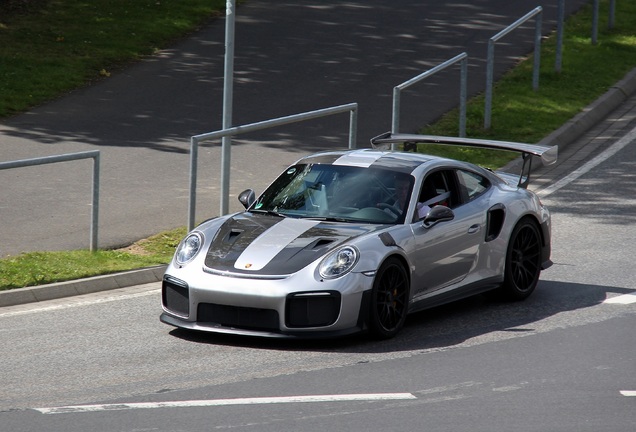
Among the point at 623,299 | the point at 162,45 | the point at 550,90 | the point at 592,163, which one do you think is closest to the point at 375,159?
the point at 623,299

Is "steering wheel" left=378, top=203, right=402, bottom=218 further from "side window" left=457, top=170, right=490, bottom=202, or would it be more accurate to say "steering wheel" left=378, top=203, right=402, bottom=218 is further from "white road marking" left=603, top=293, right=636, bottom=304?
"white road marking" left=603, top=293, right=636, bottom=304

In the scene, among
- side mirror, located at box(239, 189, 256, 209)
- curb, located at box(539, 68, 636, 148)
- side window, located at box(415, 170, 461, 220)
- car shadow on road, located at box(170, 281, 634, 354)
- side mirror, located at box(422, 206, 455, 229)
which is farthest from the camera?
curb, located at box(539, 68, 636, 148)

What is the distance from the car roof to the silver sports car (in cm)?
2

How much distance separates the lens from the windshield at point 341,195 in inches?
402

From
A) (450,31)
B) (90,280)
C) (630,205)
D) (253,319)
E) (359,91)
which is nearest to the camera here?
(253,319)

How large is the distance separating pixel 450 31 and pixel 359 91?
531 centimetres

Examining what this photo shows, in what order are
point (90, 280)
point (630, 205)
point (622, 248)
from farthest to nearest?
point (630, 205) < point (622, 248) < point (90, 280)

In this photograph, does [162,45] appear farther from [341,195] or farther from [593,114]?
[341,195]

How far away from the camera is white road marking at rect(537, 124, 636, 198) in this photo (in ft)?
51.4

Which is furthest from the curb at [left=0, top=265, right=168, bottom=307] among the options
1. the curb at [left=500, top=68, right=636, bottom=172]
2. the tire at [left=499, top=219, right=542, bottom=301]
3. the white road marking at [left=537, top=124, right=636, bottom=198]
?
the curb at [left=500, top=68, right=636, bottom=172]

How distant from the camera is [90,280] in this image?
11.4 m

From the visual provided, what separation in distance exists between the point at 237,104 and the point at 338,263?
10.6m

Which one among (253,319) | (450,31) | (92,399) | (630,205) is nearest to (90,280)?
(253,319)

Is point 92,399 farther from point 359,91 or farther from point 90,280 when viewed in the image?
point 359,91
